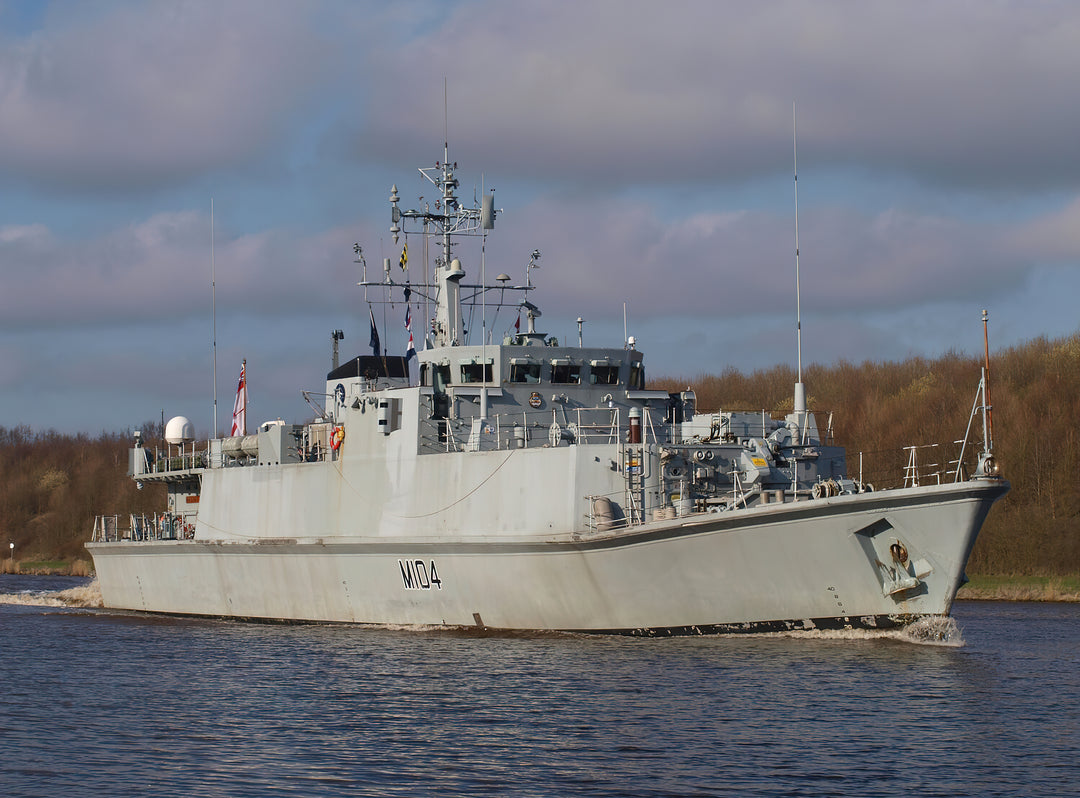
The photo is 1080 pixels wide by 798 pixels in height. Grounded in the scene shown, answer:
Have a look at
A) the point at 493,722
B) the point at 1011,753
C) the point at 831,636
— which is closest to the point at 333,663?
the point at 493,722

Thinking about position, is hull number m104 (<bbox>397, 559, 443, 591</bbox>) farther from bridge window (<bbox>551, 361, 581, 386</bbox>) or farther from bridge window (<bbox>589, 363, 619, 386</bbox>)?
bridge window (<bbox>589, 363, 619, 386</bbox>)

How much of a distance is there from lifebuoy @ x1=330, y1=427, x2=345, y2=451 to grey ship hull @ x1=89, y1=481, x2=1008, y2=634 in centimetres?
198

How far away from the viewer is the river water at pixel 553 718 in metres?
13.4

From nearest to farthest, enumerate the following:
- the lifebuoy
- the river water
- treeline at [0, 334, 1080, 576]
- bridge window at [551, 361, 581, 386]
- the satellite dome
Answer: the river water → bridge window at [551, 361, 581, 386] → the lifebuoy → the satellite dome → treeline at [0, 334, 1080, 576]

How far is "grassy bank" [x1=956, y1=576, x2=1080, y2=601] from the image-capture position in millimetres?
37250

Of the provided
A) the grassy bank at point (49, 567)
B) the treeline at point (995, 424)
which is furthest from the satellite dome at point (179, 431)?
the grassy bank at point (49, 567)

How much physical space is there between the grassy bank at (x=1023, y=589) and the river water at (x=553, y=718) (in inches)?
542

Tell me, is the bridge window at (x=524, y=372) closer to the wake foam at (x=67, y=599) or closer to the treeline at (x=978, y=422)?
the treeline at (x=978, y=422)

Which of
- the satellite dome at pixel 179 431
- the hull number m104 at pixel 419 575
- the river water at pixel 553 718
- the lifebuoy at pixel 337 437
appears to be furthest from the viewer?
the satellite dome at pixel 179 431

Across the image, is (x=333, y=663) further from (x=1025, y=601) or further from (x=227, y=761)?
(x=1025, y=601)

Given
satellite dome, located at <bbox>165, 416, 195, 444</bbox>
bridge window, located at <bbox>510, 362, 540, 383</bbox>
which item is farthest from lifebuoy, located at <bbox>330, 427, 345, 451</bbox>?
satellite dome, located at <bbox>165, 416, 195, 444</bbox>

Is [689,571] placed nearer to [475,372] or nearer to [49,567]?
[475,372]

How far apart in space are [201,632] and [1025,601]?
864 inches

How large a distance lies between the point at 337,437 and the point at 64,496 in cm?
5699
